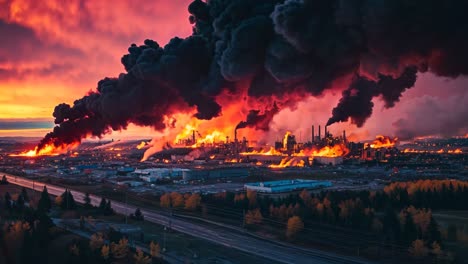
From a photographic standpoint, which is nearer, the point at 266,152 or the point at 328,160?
the point at 328,160

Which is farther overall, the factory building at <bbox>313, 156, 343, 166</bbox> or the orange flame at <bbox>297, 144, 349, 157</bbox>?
the orange flame at <bbox>297, 144, 349, 157</bbox>

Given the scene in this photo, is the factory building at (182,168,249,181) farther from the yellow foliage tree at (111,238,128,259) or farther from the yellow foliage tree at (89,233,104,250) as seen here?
the yellow foliage tree at (111,238,128,259)

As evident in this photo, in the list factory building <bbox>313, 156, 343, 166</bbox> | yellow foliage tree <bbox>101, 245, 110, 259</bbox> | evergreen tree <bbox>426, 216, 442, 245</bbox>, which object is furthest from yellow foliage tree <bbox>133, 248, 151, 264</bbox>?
factory building <bbox>313, 156, 343, 166</bbox>

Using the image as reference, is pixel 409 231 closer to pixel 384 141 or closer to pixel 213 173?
pixel 213 173

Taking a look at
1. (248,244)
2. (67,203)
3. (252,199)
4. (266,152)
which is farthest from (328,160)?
(248,244)

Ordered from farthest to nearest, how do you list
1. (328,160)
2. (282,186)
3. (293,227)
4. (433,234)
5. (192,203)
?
1. (328,160)
2. (282,186)
3. (192,203)
4. (293,227)
5. (433,234)

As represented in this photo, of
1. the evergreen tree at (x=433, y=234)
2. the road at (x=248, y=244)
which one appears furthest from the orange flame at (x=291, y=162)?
the evergreen tree at (x=433, y=234)
